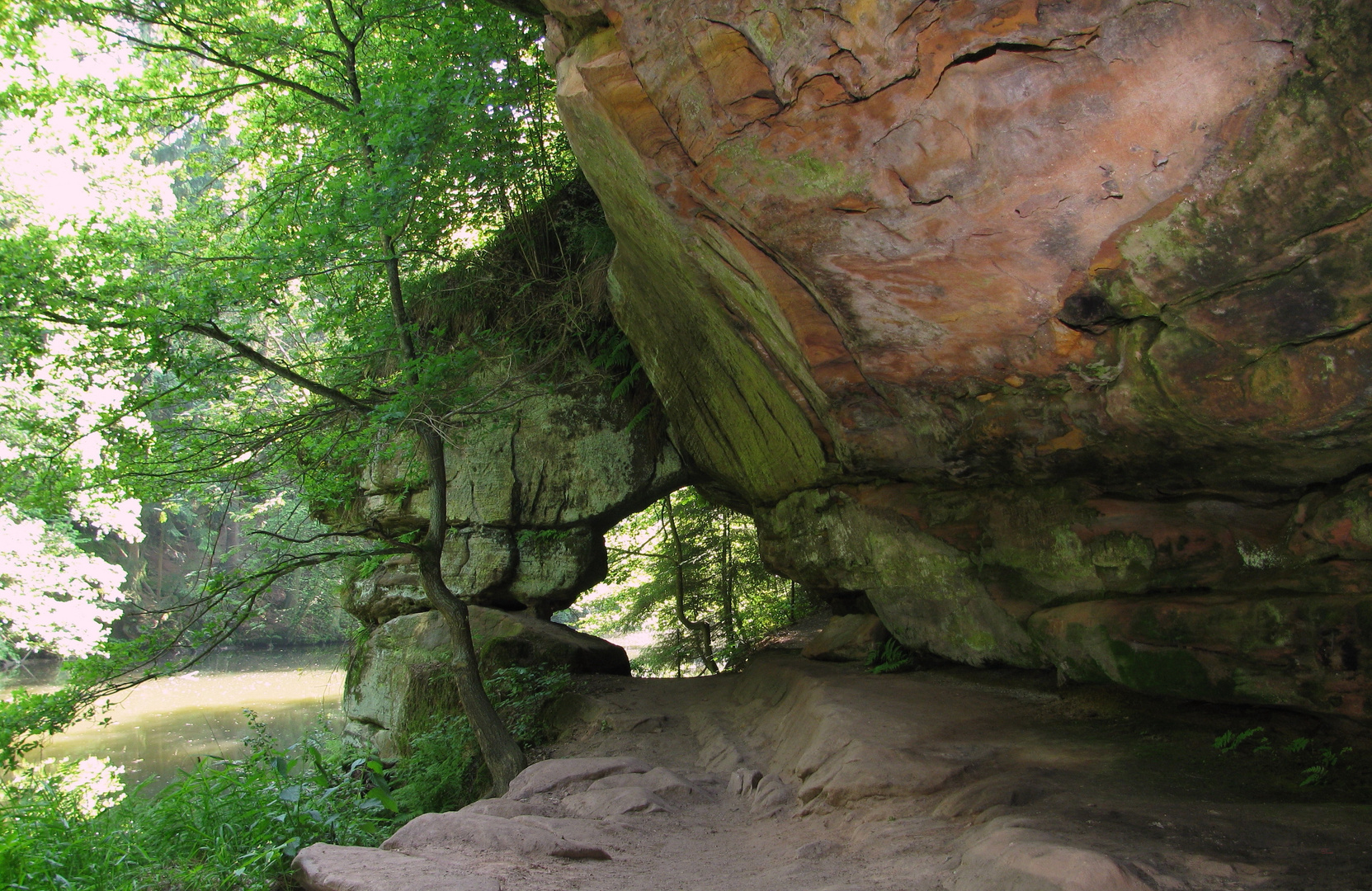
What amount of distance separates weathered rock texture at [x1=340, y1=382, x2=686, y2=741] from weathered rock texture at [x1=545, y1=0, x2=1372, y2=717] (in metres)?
3.89

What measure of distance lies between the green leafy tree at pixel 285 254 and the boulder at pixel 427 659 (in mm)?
1769

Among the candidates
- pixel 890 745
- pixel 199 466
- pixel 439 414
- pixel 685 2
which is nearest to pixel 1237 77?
pixel 685 2

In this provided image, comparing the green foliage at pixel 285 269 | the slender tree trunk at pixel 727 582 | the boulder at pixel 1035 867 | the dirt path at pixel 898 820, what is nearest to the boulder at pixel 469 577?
the green foliage at pixel 285 269

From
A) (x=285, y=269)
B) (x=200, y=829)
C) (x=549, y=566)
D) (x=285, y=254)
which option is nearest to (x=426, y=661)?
(x=549, y=566)

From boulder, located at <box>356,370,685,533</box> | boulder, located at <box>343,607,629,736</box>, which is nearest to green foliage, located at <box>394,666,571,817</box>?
boulder, located at <box>343,607,629,736</box>

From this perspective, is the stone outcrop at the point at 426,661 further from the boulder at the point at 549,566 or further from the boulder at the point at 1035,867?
the boulder at the point at 1035,867

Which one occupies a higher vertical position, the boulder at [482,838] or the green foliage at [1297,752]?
the boulder at [482,838]

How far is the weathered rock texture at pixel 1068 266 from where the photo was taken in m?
3.19

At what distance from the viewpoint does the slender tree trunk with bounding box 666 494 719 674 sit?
496 inches

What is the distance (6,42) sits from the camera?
6367mm

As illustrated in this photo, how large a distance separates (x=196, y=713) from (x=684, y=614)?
1096 centimetres

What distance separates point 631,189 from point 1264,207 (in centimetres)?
360

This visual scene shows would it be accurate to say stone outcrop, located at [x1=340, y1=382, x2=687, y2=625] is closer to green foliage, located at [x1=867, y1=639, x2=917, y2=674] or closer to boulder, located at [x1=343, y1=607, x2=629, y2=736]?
boulder, located at [x1=343, y1=607, x2=629, y2=736]

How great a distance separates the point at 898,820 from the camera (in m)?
4.16
